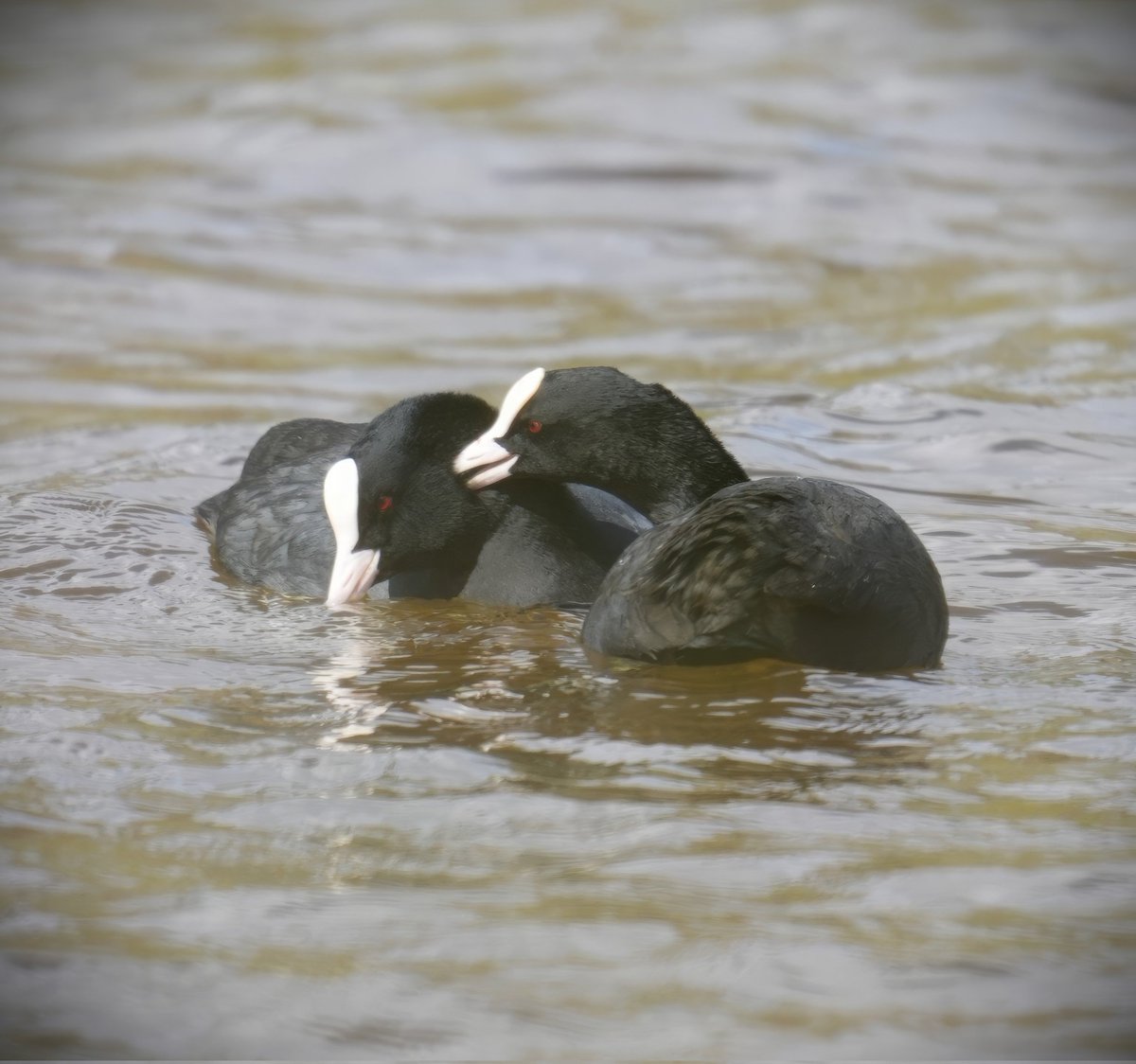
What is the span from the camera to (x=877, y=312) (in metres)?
8.31

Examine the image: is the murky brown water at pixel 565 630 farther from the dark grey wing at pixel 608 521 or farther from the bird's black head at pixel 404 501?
the dark grey wing at pixel 608 521

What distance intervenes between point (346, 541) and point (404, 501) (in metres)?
0.17

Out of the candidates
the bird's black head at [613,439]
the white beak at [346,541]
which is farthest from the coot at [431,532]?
the bird's black head at [613,439]

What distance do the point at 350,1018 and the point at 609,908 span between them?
451 millimetres

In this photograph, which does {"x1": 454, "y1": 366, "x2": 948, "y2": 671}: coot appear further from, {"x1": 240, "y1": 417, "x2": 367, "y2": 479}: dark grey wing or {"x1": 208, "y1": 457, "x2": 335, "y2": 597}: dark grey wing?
{"x1": 240, "y1": 417, "x2": 367, "y2": 479}: dark grey wing

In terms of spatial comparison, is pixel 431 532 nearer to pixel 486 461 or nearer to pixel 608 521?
pixel 486 461

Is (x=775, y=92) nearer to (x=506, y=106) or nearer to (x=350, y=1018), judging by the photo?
(x=506, y=106)

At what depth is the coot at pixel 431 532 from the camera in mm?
4438

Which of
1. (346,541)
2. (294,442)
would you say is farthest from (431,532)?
(294,442)

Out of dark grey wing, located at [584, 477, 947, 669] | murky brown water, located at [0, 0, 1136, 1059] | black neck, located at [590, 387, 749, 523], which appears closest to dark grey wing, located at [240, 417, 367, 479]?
murky brown water, located at [0, 0, 1136, 1059]

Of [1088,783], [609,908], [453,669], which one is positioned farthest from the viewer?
[453,669]

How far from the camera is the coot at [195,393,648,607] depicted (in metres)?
4.44

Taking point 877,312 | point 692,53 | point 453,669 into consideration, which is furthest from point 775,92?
point 453,669

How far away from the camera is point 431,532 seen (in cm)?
450
